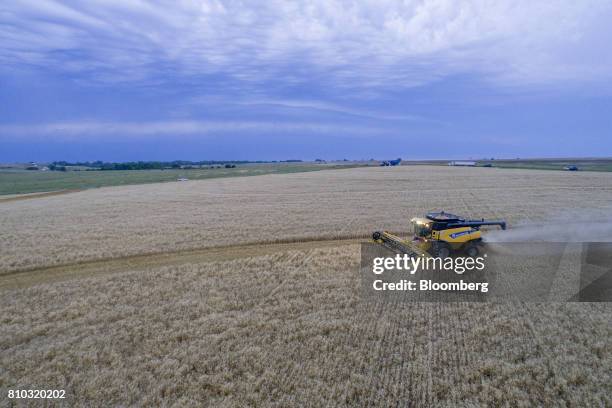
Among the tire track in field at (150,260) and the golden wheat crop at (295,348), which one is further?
the tire track in field at (150,260)

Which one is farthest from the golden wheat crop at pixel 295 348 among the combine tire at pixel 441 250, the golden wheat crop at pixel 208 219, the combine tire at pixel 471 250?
the golden wheat crop at pixel 208 219

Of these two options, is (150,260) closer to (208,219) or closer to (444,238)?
(208,219)

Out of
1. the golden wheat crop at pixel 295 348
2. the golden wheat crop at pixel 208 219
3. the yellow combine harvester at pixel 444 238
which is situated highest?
the yellow combine harvester at pixel 444 238

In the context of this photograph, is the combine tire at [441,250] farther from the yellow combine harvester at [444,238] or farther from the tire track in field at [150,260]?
the tire track in field at [150,260]

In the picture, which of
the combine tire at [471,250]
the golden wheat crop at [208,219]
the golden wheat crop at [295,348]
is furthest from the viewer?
the golden wheat crop at [208,219]

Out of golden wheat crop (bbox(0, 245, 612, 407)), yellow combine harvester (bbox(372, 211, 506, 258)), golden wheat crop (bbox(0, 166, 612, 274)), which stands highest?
yellow combine harvester (bbox(372, 211, 506, 258))

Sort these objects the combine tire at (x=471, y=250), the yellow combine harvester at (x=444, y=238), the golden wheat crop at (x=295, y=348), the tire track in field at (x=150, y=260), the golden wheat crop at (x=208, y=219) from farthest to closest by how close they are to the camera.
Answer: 1. the golden wheat crop at (x=208, y=219)
2. the tire track in field at (x=150, y=260)
3. the combine tire at (x=471, y=250)
4. the yellow combine harvester at (x=444, y=238)
5. the golden wheat crop at (x=295, y=348)

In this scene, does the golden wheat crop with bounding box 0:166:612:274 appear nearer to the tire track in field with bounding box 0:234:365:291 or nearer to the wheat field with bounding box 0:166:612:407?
the tire track in field with bounding box 0:234:365:291

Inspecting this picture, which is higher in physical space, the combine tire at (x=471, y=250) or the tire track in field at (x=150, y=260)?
the combine tire at (x=471, y=250)

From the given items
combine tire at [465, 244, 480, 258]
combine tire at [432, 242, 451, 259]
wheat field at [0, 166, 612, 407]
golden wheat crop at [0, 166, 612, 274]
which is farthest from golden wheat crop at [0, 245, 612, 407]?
golden wheat crop at [0, 166, 612, 274]
